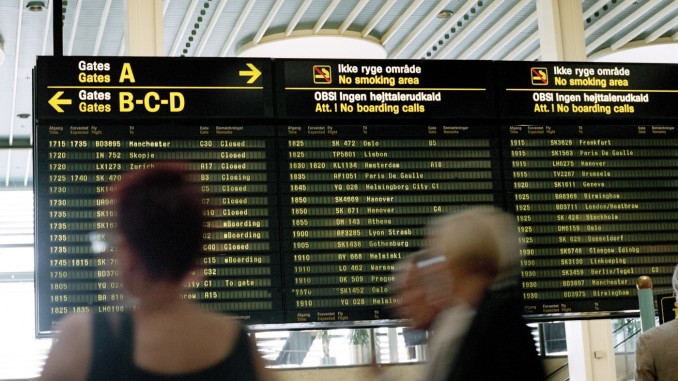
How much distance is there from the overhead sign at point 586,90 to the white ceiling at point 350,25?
4.95 metres

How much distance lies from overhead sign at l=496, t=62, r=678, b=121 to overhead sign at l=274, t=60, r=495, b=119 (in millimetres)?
192

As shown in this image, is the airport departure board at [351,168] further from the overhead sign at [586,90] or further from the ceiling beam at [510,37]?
the ceiling beam at [510,37]

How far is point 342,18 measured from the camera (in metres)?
12.7

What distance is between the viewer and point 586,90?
23.0 feet

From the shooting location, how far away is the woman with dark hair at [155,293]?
2.17 m

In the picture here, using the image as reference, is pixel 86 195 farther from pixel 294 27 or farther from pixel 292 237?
pixel 294 27

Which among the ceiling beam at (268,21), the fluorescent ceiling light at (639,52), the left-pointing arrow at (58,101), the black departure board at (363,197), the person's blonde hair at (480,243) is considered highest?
the ceiling beam at (268,21)

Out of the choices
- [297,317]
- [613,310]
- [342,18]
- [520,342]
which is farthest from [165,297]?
[342,18]

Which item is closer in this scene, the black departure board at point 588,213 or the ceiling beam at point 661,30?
the black departure board at point 588,213

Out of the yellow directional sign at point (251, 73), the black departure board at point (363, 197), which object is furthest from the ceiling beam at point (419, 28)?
the yellow directional sign at point (251, 73)

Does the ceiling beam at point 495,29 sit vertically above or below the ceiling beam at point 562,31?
above

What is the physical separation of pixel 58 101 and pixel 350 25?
276 inches

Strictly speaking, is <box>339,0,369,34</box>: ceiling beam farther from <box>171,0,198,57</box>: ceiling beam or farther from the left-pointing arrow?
the left-pointing arrow

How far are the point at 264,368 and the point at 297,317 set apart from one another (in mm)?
4002
